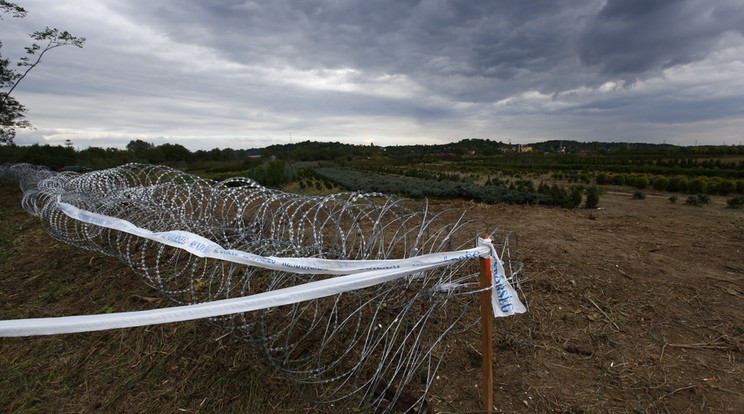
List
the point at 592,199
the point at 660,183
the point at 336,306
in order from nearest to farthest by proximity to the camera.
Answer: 1. the point at 336,306
2. the point at 592,199
3. the point at 660,183

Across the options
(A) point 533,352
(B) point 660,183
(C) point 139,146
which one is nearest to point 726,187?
(B) point 660,183

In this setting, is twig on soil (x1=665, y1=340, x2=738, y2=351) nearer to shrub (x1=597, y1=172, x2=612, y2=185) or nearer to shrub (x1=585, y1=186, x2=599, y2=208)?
shrub (x1=585, y1=186, x2=599, y2=208)

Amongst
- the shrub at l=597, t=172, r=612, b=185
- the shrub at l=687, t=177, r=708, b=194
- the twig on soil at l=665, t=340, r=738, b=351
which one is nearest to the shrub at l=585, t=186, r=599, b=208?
the shrub at l=687, t=177, r=708, b=194

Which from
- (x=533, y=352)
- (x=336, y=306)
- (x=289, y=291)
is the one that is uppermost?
(x=289, y=291)

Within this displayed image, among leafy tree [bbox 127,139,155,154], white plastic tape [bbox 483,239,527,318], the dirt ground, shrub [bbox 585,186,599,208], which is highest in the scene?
leafy tree [bbox 127,139,155,154]

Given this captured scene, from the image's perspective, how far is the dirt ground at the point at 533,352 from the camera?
3.01 m

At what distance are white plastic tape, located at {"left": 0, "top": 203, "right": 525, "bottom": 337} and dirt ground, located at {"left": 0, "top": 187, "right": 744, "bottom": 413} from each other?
134cm

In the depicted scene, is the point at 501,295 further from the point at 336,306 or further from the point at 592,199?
the point at 592,199

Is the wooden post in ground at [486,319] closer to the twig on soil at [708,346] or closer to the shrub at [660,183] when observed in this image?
the twig on soil at [708,346]

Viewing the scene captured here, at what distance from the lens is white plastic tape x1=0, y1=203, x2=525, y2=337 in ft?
6.12

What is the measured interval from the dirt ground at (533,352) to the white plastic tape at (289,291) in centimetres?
134

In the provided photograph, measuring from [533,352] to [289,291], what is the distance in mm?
2639

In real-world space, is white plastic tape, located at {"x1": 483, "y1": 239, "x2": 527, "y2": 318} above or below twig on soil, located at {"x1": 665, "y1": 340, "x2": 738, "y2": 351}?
above

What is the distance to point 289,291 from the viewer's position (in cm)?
221
